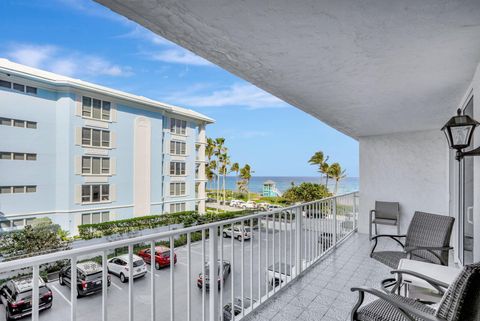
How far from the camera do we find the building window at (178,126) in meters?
21.7

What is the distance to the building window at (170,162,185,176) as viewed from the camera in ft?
70.6

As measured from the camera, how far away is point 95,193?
17672 millimetres

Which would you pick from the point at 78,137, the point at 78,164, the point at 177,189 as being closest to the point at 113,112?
the point at 78,137

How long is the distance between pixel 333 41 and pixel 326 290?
2.51m

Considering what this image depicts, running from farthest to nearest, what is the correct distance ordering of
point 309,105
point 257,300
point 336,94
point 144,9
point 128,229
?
1. point 128,229
2. point 309,105
3. point 336,94
4. point 257,300
5. point 144,9

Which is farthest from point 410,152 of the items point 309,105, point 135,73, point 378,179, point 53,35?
point 135,73

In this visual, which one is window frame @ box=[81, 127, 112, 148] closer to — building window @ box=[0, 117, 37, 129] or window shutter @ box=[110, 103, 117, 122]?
window shutter @ box=[110, 103, 117, 122]

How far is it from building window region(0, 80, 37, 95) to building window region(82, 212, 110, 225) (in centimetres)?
820

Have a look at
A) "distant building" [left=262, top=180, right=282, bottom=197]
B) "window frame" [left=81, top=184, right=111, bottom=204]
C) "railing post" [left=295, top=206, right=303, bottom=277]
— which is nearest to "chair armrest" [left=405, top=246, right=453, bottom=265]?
"railing post" [left=295, top=206, right=303, bottom=277]

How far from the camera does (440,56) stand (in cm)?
204

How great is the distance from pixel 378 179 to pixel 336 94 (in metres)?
3.69

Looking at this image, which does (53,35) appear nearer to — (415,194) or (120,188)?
(120,188)

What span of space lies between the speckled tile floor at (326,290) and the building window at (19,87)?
62.4ft

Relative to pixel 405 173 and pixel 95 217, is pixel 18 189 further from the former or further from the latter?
pixel 405 173
